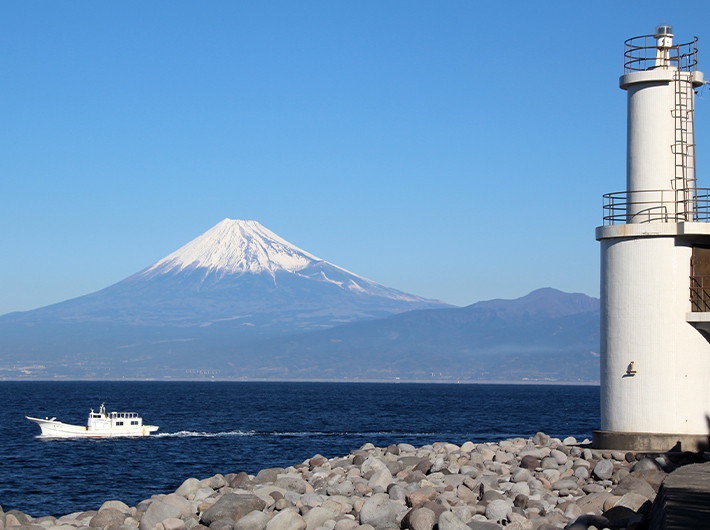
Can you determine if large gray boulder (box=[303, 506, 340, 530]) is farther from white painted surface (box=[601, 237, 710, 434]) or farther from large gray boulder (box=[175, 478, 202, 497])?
white painted surface (box=[601, 237, 710, 434])

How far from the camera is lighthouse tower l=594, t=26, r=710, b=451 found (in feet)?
69.5

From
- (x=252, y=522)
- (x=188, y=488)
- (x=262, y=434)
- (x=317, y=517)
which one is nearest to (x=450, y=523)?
(x=317, y=517)

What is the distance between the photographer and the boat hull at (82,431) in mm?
67688

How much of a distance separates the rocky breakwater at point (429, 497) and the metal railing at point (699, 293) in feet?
12.8

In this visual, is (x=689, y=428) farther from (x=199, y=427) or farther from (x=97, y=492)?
(x=199, y=427)

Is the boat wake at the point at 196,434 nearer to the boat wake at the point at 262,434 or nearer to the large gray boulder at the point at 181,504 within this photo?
the boat wake at the point at 262,434

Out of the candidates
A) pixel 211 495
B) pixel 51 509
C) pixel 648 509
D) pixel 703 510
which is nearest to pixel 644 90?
pixel 648 509

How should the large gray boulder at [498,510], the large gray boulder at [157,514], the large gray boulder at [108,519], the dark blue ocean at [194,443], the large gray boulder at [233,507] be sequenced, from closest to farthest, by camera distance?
the large gray boulder at [498,510] → the large gray boulder at [233,507] → the large gray boulder at [157,514] → the large gray boulder at [108,519] → the dark blue ocean at [194,443]

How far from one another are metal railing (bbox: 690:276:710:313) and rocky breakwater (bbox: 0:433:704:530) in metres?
3.91

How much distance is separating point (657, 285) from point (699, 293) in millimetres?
1084

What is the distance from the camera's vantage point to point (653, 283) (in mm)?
21375

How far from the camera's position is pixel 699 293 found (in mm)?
21344

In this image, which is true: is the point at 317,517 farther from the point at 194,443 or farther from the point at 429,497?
the point at 194,443

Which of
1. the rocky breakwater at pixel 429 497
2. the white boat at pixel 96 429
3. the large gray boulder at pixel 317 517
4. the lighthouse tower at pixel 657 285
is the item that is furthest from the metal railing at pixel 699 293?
the white boat at pixel 96 429
